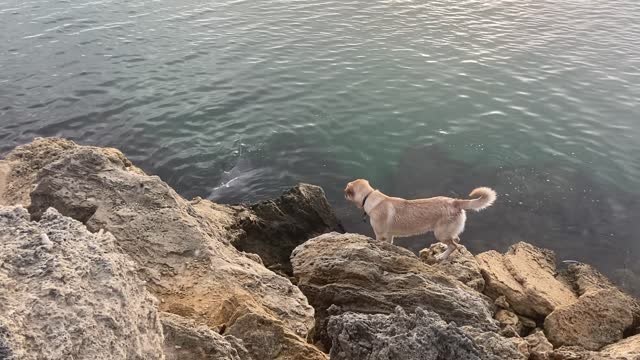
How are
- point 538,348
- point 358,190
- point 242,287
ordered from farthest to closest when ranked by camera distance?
point 358,190
point 538,348
point 242,287

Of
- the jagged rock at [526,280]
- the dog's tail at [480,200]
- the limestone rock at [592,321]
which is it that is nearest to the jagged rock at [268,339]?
the limestone rock at [592,321]

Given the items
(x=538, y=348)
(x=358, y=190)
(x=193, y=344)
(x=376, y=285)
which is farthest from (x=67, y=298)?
(x=358, y=190)

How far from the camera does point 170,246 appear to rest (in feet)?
21.4

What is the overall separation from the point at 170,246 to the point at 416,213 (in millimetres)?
5125

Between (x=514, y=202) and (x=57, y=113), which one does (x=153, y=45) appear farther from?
(x=514, y=202)

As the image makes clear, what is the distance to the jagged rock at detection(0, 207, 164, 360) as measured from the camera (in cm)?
324

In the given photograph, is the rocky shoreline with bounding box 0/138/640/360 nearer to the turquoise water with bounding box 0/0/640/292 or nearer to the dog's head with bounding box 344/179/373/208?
the dog's head with bounding box 344/179/373/208

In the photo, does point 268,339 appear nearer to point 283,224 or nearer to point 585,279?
point 283,224

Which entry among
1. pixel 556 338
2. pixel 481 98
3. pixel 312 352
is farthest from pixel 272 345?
pixel 481 98

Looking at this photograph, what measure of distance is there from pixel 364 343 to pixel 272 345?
1.03 m

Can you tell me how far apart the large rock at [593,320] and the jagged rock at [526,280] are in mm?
541

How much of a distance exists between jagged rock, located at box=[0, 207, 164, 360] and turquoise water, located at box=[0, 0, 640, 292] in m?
7.90

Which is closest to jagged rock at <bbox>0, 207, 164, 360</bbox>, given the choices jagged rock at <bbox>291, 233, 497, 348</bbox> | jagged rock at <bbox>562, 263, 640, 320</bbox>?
jagged rock at <bbox>291, 233, 497, 348</bbox>

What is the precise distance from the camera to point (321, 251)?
26.9 ft
